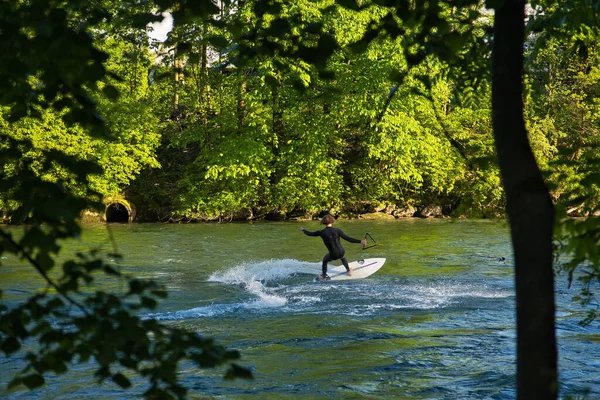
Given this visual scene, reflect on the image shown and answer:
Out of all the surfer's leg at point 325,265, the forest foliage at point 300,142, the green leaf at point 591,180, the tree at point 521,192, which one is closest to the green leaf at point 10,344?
the tree at point 521,192

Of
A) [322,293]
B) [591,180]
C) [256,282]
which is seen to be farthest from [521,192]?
[256,282]

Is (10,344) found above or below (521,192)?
below

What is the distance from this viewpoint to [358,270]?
1867 centimetres

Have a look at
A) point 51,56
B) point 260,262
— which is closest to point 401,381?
point 51,56

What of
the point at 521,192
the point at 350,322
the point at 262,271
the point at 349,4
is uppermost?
the point at 349,4

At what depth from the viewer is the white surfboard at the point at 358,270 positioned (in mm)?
18438

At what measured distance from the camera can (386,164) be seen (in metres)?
37.1

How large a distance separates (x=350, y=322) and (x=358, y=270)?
18.1ft

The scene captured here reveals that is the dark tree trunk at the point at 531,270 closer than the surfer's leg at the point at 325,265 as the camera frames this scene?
Yes

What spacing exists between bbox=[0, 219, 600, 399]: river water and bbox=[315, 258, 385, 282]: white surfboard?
0.25 meters

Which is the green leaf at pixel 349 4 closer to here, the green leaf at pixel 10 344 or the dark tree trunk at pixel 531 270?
the dark tree trunk at pixel 531 270

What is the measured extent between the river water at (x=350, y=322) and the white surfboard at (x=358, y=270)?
0.82 feet

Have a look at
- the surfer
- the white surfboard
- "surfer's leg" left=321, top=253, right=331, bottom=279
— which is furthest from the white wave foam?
the surfer

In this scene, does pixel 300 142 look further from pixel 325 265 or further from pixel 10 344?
pixel 10 344
